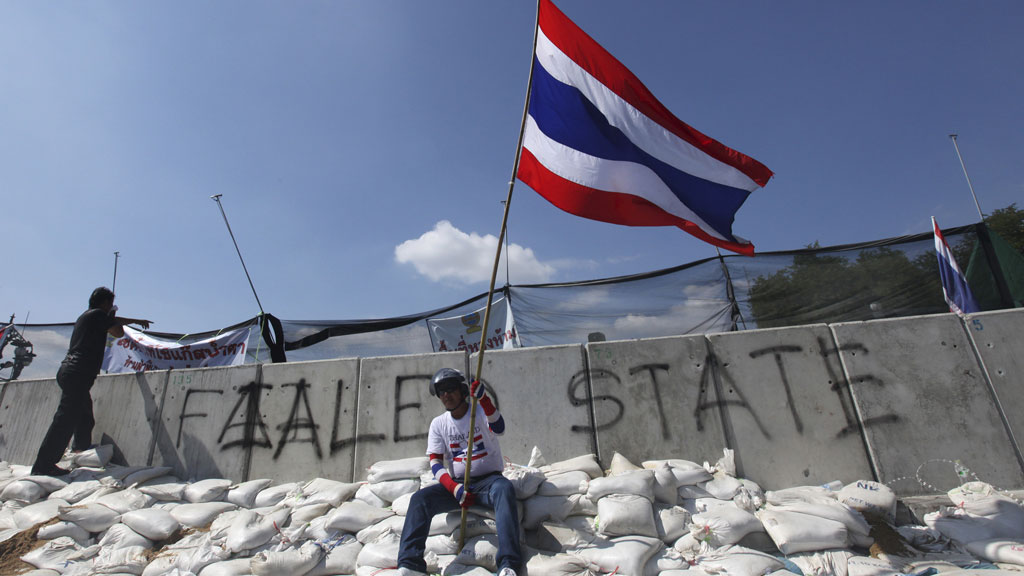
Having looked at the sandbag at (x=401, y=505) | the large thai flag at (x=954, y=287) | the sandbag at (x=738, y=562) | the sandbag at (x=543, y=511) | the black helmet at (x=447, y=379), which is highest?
the large thai flag at (x=954, y=287)

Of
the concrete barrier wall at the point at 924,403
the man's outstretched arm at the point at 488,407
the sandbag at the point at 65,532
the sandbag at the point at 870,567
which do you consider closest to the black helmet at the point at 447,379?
the man's outstretched arm at the point at 488,407

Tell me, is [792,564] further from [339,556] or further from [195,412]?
[195,412]

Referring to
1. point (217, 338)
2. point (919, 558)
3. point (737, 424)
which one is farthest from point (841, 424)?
point (217, 338)

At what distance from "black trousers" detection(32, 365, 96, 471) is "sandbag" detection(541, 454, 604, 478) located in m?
5.13

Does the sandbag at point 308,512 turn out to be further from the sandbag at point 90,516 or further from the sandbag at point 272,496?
the sandbag at point 90,516

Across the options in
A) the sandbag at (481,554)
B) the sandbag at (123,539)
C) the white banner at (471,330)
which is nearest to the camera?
the sandbag at (481,554)

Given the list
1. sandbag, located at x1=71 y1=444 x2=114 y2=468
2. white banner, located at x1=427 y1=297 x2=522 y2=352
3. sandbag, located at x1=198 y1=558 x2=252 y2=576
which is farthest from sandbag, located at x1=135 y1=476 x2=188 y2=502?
white banner, located at x1=427 y1=297 x2=522 y2=352

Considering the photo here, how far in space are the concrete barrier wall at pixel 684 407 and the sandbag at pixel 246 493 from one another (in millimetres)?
282

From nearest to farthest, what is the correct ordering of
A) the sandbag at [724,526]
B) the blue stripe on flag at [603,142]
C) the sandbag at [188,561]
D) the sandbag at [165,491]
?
the sandbag at [724,526]
the sandbag at [188,561]
the blue stripe on flag at [603,142]
the sandbag at [165,491]

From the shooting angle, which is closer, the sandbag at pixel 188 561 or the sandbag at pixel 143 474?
the sandbag at pixel 188 561

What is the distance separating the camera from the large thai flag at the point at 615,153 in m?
3.58

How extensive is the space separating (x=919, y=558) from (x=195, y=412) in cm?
662

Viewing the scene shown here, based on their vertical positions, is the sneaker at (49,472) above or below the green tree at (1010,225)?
below

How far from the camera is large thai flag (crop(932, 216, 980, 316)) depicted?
5914 millimetres
